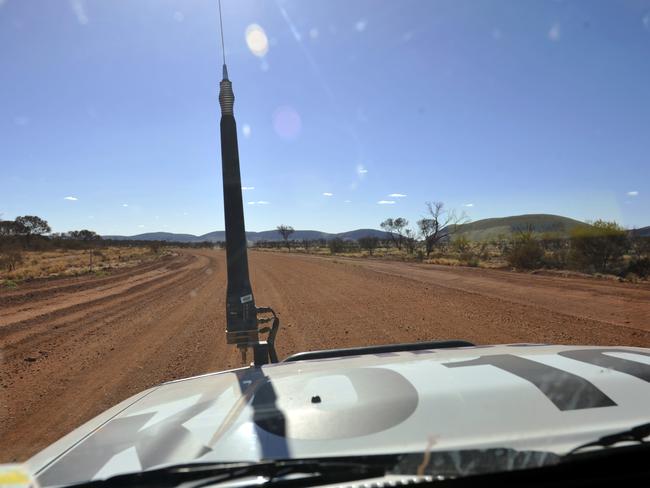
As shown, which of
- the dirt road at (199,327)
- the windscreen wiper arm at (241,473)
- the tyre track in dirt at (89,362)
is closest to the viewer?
the windscreen wiper arm at (241,473)

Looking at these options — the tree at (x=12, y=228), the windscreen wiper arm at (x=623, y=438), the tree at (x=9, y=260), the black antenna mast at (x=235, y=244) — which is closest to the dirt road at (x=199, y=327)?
the black antenna mast at (x=235, y=244)

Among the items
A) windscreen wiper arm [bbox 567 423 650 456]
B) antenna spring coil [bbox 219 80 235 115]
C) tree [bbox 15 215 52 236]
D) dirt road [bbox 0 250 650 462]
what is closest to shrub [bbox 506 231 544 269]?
dirt road [bbox 0 250 650 462]

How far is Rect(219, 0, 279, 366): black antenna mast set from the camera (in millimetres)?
3113

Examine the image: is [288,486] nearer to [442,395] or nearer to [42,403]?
[442,395]

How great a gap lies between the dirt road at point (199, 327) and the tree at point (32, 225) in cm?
6773

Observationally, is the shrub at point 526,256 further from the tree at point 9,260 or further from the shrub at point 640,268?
the tree at point 9,260

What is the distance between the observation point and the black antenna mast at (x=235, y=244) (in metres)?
3.11

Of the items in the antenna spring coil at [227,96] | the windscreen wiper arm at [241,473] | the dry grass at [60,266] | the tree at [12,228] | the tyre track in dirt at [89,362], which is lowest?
the tyre track in dirt at [89,362]

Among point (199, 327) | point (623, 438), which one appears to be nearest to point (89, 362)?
point (199, 327)

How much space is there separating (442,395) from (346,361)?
946mm

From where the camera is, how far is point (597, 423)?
4.94ft

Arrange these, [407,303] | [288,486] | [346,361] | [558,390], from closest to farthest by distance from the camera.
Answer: [288,486], [558,390], [346,361], [407,303]

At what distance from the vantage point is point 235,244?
3.10m

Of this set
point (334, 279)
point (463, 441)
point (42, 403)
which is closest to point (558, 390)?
point (463, 441)
